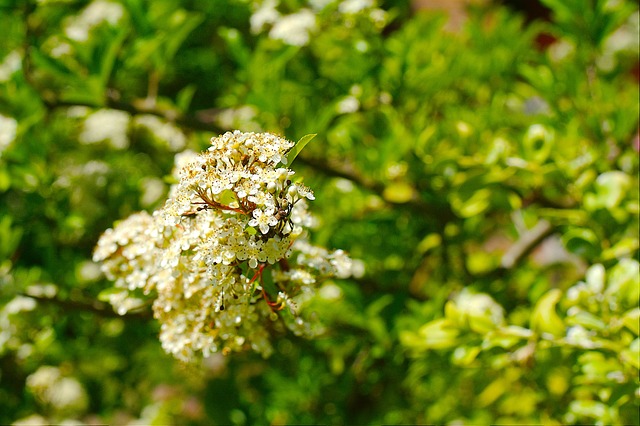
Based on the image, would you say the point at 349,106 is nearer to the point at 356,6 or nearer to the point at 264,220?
the point at 356,6

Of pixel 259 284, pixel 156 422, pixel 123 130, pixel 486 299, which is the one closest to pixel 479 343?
pixel 486 299

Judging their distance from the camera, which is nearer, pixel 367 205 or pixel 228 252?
Result: pixel 228 252

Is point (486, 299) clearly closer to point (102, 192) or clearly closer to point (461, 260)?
point (461, 260)

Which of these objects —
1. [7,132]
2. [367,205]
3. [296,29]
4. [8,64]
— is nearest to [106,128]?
[8,64]

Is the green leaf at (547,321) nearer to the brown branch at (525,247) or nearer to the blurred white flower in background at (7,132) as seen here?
the brown branch at (525,247)

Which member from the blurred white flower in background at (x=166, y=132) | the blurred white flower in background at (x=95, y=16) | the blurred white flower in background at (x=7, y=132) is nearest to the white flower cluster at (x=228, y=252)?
the blurred white flower in background at (x=7, y=132)

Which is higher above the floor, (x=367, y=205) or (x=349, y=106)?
(x=349, y=106)
